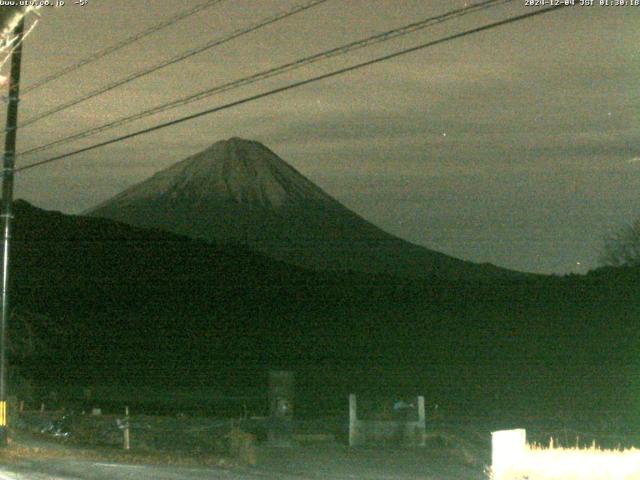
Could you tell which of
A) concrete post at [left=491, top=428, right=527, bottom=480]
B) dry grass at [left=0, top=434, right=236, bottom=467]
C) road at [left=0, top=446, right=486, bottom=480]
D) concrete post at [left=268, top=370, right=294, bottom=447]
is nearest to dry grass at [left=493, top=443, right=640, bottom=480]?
concrete post at [left=491, top=428, right=527, bottom=480]

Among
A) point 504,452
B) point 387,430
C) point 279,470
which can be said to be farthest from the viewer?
point 387,430

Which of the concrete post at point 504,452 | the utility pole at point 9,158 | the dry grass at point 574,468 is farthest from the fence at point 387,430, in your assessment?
the concrete post at point 504,452

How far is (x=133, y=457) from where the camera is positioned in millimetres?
18969

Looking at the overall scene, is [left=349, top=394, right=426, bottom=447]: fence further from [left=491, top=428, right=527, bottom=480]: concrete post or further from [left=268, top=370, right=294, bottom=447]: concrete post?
[left=491, top=428, right=527, bottom=480]: concrete post

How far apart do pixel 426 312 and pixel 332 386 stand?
112ft

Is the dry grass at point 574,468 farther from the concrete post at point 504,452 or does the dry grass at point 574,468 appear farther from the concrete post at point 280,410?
the concrete post at point 280,410

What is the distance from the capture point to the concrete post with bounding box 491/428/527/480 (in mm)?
14062

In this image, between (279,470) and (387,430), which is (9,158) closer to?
(279,470)

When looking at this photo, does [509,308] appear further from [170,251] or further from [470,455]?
[470,455]

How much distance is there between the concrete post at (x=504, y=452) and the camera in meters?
14.1

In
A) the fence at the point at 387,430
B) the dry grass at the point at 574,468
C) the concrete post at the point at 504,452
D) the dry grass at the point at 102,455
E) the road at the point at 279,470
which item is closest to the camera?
the dry grass at the point at 574,468

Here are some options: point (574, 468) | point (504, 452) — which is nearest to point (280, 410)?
point (504, 452)

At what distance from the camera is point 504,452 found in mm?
14344

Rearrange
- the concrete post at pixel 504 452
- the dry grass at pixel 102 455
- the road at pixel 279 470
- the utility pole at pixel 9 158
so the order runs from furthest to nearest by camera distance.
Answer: the utility pole at pixel 9 158 < the dry grass at pixel 102 455 < the road at pixel 279 470 < the concrete post at pixel 504 452
